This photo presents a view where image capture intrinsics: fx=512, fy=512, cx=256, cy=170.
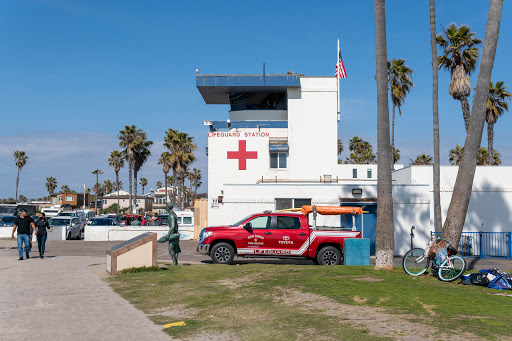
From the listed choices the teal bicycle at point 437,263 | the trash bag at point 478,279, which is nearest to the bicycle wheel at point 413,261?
the teal bicycle at point 437,263

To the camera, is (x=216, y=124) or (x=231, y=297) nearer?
(x=231, y=297)

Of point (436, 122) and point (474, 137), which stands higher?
point (436, 122)

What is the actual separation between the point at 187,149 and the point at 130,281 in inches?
1986

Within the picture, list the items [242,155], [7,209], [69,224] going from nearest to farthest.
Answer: [242,155]
[69,224]
[7,209]

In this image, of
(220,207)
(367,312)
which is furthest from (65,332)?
(220,207)

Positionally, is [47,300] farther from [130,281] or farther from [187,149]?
[187,149]

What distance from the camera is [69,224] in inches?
1425

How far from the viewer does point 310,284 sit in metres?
12.2

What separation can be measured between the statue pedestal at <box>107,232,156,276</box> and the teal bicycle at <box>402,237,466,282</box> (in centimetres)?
777

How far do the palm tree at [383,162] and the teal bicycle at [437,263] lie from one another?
2.30ft

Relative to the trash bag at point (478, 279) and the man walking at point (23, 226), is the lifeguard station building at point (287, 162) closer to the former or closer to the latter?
the man walking at point (23, 226)

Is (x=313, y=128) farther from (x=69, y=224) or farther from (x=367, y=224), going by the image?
(x=69, y=224)

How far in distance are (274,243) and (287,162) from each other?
17.0 metres

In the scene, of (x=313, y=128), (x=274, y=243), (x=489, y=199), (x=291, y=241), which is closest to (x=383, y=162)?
(x=291, y=241)
